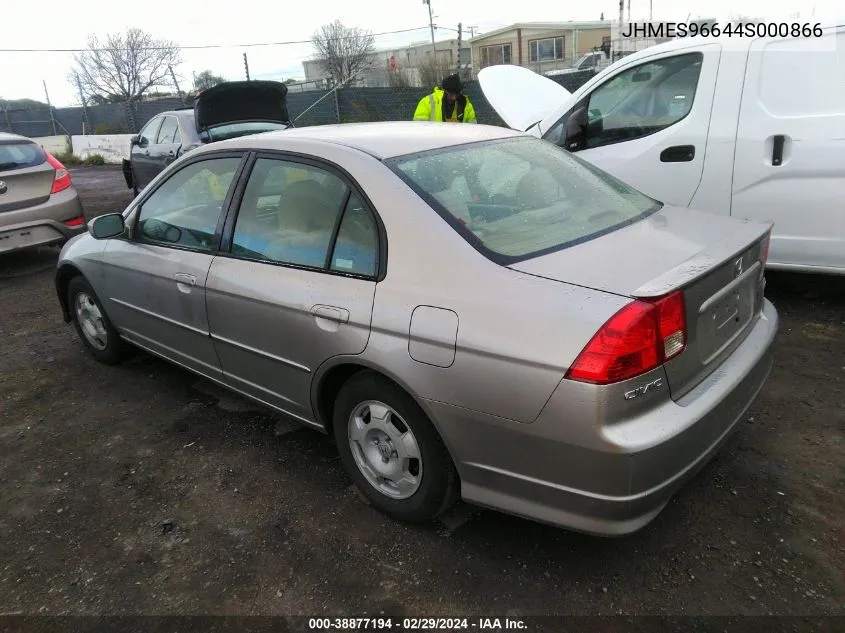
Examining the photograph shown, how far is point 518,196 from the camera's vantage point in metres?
2.75

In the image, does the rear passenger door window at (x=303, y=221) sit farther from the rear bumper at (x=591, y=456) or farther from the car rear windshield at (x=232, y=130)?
the car rear windshield at (x=232, y=130)

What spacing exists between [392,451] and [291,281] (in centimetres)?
85

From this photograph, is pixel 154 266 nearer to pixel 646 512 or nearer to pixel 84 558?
pixel 84 558

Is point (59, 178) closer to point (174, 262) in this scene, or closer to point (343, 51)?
point (174, 262)

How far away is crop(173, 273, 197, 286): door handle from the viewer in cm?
328

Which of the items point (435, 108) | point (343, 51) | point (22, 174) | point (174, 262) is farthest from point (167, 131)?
point (343, 51)

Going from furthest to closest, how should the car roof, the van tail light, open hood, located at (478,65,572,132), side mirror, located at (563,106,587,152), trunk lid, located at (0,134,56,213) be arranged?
1. trunk lid, located at (0,134,56,213)
2. open hood, located at (478,65,572,132)
3. side mirror, located at (563,106,587,152)
4. the car roof
5. the van tail light

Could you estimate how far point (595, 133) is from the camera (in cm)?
516

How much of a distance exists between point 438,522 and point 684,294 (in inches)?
53.9

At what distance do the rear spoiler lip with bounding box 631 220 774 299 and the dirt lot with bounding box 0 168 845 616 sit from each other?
3.45 ft

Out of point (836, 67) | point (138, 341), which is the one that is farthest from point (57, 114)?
point (836, 67)

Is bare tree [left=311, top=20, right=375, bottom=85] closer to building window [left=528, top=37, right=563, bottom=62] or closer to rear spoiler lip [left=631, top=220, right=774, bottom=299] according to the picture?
building window [left=528, top=37, right=563, bottom=62]

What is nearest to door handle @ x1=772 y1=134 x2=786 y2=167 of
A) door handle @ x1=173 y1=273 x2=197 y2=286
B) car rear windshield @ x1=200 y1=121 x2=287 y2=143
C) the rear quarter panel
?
the rear quarter panel

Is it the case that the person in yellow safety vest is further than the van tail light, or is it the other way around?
the person in yellow safety vest
